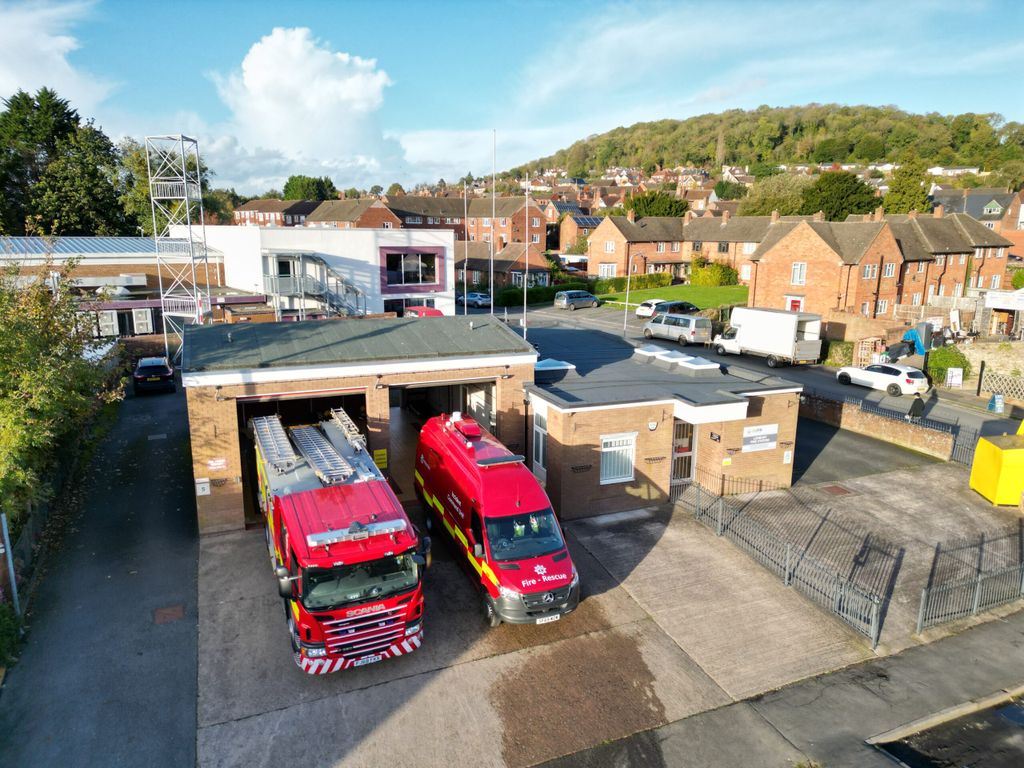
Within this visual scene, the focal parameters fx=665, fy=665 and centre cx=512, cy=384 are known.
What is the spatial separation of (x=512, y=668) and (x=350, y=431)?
6583mm

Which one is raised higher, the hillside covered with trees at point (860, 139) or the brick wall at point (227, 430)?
the hillside covered with trees at point (860, 139)

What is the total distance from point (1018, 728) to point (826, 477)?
10910 millimetres

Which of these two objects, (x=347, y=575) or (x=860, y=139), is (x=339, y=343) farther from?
(x=860, y=139)

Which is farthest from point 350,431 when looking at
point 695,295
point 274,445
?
point 695,295

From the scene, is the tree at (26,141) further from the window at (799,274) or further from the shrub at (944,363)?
the shrub at (944,363)

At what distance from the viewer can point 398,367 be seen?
57.9ft

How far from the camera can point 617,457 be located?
17812 millimetres

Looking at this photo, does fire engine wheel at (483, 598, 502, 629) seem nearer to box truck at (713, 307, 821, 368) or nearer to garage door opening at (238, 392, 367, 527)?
garage door opening at (238, 392, 367, 527)

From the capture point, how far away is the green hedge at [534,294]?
186 ft

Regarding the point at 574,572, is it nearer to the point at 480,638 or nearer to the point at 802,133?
the point at 480,638

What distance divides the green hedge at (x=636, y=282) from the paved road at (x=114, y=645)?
46495 mm

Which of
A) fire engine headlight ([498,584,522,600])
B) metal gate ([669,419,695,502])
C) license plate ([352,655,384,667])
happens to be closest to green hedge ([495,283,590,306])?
metal gate ([669,419,695,502])

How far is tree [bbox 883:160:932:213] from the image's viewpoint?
66.6 metres

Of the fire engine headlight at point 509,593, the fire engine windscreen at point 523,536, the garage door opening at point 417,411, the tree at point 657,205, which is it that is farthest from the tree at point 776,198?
the fire engine headlight at point 509,593
